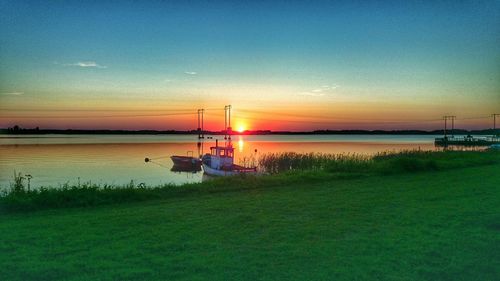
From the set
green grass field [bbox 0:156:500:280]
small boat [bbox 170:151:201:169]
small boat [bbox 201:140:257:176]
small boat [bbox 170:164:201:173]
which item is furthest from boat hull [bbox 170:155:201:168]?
green grass field [bbox 0:156:500:280]

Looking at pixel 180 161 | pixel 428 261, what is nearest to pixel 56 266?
pixel 428 261

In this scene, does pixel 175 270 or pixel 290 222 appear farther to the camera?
pixel 290 222

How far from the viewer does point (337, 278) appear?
553 cm

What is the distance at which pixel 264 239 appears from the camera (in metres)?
7.53

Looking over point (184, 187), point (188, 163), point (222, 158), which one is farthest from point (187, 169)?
point (184, 187)

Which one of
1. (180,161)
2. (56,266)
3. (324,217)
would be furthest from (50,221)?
(180,161)

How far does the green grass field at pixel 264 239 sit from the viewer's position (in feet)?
19.2

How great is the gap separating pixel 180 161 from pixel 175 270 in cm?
4320

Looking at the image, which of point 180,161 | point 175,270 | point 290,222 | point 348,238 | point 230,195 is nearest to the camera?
point 175,270

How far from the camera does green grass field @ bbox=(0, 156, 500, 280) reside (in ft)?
19.2

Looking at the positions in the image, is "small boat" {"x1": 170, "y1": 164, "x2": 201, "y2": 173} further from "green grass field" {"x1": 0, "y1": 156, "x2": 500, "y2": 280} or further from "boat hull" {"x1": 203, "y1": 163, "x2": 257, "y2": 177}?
"green grass field" {"x1": 0, "y1": 156, "x2": 500, "y2": 280}

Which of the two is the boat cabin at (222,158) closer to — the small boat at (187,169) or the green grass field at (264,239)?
the small boat at (187,169)

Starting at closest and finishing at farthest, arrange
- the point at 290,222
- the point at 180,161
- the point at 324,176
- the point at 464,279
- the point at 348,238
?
the point at 464,279, the point at 348,238, the point at 290,222, the point at 324,176, the point at 180,161

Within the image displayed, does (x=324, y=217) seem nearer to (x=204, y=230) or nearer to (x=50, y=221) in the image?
(x=204, y=230)
